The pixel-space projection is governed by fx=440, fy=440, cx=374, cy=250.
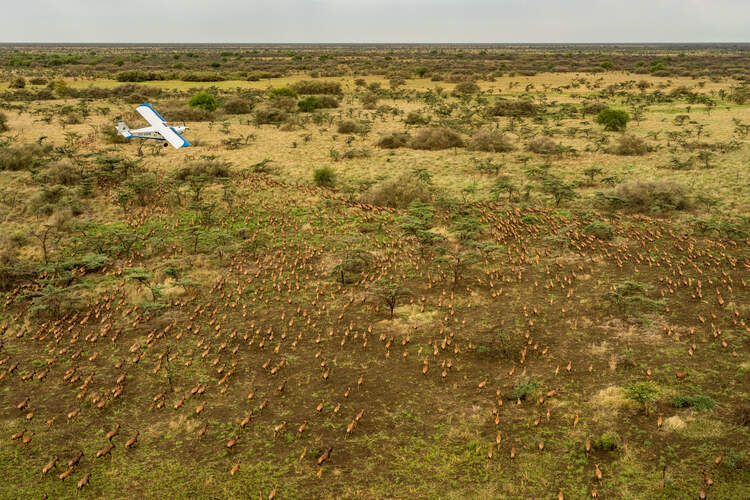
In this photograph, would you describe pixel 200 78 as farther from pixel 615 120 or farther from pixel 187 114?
pixel 615 120

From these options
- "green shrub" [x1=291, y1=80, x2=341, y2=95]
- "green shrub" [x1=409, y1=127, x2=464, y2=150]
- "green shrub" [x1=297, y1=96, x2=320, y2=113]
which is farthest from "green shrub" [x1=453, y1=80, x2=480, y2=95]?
"green shrub" [x1=409, y1=127, x2=464, y2=150]

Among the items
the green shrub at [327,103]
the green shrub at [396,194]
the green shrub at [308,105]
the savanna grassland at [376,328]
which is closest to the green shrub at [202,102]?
the green shrub at [308,105]

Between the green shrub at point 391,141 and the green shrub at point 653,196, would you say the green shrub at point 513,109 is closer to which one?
the green shrub at point 391,141

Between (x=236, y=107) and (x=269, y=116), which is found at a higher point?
(x=236, y=107)

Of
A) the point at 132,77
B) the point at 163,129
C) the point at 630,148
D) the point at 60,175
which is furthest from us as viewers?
the point at 132,77

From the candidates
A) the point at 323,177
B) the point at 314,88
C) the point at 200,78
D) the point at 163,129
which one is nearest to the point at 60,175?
the point at 163,129

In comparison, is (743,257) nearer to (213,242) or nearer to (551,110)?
(213,242)
